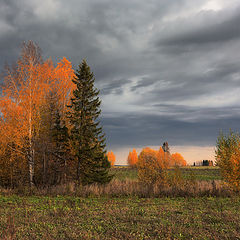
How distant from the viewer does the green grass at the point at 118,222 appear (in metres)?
7.62

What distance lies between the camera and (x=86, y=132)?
2189 centimetres

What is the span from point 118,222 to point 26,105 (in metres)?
14.6

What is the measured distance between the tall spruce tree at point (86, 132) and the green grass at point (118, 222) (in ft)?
28.6

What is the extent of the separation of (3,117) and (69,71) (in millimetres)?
7874

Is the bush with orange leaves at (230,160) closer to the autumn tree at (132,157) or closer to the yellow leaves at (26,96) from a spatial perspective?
the yellow leaves at (26,96)

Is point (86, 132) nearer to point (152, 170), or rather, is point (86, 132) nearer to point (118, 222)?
point (152, 170)

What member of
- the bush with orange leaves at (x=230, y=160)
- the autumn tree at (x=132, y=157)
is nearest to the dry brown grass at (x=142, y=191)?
the bush with orange leaves at (x=230, y=160)

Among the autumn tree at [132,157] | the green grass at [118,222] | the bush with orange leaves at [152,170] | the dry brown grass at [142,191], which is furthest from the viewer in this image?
the autumn tree at [132,157]

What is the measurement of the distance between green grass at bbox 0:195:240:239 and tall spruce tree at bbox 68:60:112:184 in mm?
8719


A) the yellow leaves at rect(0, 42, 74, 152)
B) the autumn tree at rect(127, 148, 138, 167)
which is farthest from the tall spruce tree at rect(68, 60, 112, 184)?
the autumn tree at rect(127, 148, 138, 167)

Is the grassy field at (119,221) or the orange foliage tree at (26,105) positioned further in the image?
the orange foliage tree at (26,105)

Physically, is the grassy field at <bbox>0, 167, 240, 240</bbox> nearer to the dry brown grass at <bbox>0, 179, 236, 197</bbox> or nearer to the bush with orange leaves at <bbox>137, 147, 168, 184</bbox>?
the dry brown grass at <bbox>0, 179, 236, 197</bbox>

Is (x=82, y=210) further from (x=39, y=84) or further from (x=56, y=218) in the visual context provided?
(x=39, y=84)

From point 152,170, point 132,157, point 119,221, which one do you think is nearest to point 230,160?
point 152,170
